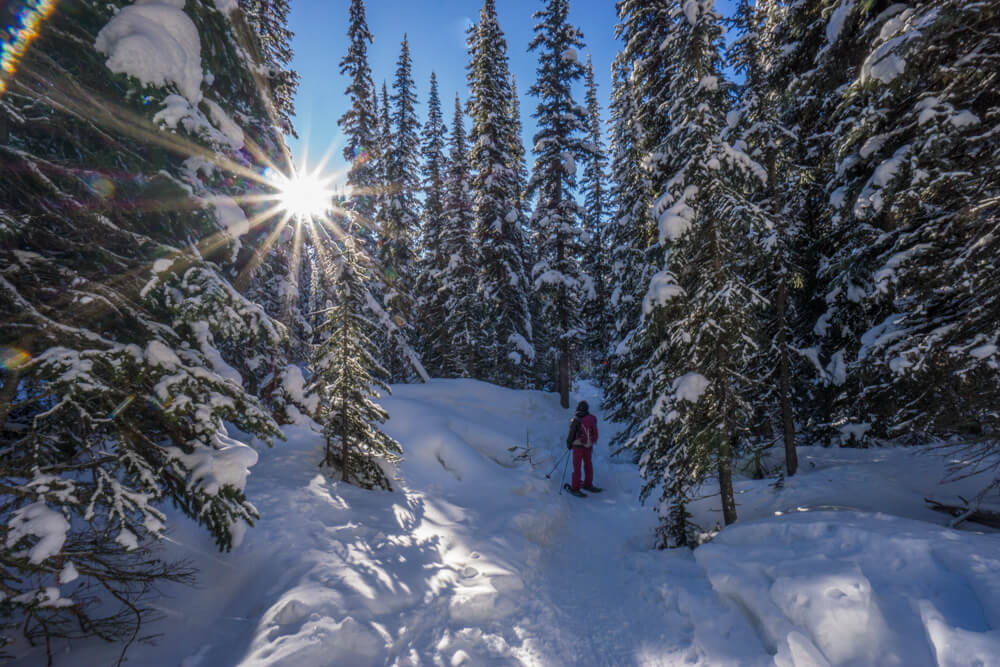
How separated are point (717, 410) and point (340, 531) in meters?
6.65

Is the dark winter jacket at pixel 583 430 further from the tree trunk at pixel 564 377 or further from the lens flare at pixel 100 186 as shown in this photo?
the lens flare at pixel 100 186

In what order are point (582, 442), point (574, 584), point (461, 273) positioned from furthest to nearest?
point (461, 273) → point (582, 442) → point (574, 584)

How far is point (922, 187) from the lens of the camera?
5891mm

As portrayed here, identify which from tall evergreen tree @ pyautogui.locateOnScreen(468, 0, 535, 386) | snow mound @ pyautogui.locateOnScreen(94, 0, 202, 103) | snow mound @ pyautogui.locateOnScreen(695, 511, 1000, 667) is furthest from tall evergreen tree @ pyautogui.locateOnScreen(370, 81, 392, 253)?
snow mound @ pyautogui.locateOnScreen(695, 511, 1000, 667)

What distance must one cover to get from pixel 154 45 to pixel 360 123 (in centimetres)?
1852

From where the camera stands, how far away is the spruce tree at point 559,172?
1695 centimetres

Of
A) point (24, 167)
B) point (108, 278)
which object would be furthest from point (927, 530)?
point (24, 167)

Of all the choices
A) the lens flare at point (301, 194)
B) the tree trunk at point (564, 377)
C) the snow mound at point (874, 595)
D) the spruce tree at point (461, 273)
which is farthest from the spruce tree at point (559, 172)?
the snow mound at point (874, 595)

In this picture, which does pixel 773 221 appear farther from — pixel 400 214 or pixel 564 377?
pixel 400 214

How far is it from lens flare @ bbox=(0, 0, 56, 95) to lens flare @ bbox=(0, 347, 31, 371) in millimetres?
2317

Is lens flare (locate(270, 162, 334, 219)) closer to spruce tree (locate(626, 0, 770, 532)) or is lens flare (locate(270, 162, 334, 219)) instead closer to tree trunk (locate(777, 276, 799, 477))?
spruce tree (locate(626, 0, 770, 532))

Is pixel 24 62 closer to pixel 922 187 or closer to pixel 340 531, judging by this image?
pixel 340 531

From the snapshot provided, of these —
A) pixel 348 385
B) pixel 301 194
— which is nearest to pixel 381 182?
pixel 301 194

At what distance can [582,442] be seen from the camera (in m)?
10.8
